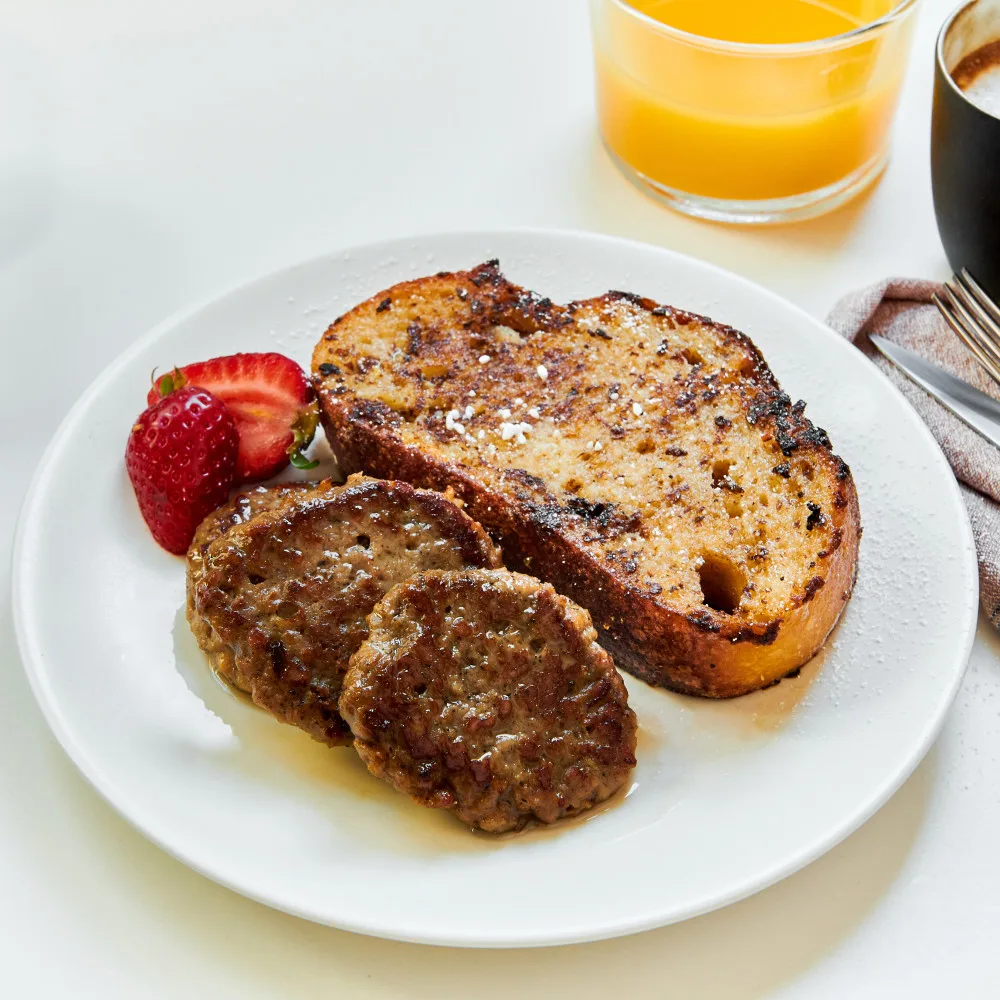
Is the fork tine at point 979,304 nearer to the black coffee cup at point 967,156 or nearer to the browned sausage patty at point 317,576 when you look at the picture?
the black coffee cup at point 967,156

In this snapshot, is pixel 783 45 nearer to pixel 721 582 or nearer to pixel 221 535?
pixel 721 582

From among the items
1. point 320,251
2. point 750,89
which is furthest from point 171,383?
point 750,89

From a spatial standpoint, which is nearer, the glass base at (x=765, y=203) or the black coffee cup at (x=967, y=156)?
the black coffee cup at (x=967, y=156)

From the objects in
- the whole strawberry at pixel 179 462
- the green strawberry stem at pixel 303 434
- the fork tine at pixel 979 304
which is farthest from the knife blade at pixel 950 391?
the whole strawberry at pixel 179 462

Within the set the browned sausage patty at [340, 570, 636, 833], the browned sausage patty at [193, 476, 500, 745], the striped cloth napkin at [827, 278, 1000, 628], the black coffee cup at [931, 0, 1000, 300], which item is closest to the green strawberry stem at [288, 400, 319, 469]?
the browned sausage patty at [193, 476, 500, 745]

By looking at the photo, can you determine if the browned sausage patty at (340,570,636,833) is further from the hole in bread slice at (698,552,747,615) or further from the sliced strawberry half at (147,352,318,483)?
the sliced strawberry half at (147,352,318,483)
